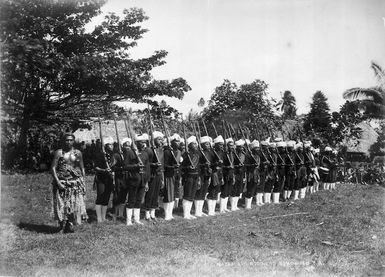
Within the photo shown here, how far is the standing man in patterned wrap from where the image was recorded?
8023 millimetres

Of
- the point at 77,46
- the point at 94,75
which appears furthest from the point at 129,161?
the point at 77,46

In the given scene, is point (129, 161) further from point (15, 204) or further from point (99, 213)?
point (15, 204)

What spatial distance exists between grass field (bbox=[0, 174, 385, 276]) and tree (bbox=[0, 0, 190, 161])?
5.56 meters

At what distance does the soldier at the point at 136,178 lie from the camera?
9297 mm

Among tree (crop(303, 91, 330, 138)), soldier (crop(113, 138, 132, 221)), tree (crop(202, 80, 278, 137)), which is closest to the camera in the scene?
soldier (crop(113, 138, 132, 221))

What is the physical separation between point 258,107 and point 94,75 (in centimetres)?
855

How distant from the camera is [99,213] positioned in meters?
9.51

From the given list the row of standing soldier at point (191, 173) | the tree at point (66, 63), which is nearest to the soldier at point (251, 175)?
the row of standing soldier at point (191, 173)

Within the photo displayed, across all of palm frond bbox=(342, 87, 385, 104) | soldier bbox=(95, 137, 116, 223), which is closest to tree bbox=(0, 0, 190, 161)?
soldier bbox=(95, 137, 116, 223)

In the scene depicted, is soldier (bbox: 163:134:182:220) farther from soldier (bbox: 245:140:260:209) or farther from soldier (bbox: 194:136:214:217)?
soldier (bbox: 245:140:260:209)

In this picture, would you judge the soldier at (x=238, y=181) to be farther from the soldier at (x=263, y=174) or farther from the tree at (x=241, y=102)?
the tree at (x=241, y=102)

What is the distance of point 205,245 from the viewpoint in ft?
24.7

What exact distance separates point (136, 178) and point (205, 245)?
256 centimetres

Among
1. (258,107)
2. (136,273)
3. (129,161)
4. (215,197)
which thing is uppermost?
(258,107)
